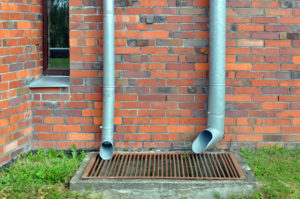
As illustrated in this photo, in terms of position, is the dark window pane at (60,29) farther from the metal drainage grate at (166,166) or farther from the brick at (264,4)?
the brick at (264,4)

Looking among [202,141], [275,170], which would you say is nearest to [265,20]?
[202,141]

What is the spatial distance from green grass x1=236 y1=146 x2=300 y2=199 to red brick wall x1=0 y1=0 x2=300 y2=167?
13 cm

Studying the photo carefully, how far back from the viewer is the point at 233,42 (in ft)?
13.2

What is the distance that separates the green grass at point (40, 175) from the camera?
10.8 feet

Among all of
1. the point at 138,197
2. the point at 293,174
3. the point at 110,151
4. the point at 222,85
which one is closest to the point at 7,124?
the point at 110,151

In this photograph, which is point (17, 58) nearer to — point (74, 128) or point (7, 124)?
point (7, 124)

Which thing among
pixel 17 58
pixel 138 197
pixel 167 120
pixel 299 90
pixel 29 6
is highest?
pixel 29 6

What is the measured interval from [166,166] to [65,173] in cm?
92

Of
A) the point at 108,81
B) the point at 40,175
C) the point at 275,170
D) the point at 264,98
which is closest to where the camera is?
the point at 40,175

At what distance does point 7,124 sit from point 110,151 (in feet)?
3.27

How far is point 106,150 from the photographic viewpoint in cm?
392

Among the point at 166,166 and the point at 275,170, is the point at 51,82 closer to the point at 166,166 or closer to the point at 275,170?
the point at 166,166

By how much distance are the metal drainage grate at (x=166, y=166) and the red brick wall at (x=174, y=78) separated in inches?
7.4

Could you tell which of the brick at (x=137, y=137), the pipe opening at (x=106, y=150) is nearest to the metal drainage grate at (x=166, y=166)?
the pipe opening at (x=106, y=150)
